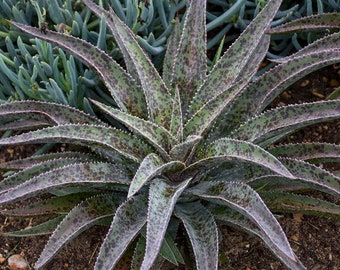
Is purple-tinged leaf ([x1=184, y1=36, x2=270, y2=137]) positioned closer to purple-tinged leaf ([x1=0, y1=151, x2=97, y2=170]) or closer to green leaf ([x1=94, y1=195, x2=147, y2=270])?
green leaf ([x1=94, y1=195, x2=147, y2=270])

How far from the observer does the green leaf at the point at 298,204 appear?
2.04m

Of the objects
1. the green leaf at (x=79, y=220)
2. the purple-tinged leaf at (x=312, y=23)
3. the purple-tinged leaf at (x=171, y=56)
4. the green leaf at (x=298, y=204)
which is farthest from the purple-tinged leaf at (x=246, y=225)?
the purple-tinged leaf at (x=312, y=23)

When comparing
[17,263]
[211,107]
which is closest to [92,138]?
[211,107]

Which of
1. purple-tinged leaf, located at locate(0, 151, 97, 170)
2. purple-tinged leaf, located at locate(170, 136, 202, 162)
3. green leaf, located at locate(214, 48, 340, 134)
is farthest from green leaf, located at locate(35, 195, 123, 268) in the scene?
green leaf, located at locate(214, 48, 340, 134)

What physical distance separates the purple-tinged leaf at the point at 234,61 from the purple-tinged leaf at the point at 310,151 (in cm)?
31

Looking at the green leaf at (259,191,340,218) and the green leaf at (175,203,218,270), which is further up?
the green leaf at (259,191,340,218)

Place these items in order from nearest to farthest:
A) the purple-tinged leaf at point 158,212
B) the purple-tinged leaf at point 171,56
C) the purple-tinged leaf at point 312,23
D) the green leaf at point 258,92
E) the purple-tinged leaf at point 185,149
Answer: the purple-tinged leaf at point 158,212
the purple-tinged leaf at point 185,149
the green leaf at point 258,92
the purple-tinged leaf at point 171,56
the purple-tinged leaf at point 312,23

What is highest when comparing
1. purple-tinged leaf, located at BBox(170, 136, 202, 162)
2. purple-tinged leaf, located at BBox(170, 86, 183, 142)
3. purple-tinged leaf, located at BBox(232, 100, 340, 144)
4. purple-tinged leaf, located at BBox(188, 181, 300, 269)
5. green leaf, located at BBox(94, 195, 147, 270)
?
purple-tinged leaf, located at BBox(232, 100, 340, 144)

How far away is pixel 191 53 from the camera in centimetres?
206

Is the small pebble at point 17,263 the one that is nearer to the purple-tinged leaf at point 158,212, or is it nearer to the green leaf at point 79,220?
the green leaf at point 79,220

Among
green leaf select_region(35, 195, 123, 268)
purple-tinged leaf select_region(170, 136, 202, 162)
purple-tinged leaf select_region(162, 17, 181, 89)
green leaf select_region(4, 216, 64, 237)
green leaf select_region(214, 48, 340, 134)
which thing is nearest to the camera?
purple-tinged leaf select_region(170, 136, 202, 162)

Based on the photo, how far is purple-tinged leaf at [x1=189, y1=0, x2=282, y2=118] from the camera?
1988 mm

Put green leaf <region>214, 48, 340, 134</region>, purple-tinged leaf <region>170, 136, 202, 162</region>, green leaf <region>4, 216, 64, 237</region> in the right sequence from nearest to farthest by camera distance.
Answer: purple-tinged leaf <region>170, 136, 202, 162</region> → green leaf <region>214, 48, 340, 134</region> → green leaf <region>4, 216, 64, 237</region>

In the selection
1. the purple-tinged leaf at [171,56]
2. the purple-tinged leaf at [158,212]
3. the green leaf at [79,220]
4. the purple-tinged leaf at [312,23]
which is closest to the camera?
the purple-tinged leaf at [158,212]
